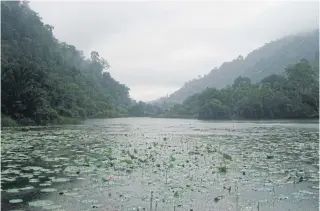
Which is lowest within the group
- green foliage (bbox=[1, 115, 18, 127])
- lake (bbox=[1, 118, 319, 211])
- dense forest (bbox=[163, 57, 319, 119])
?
lake (bbox=[1, 118, 319, 211])

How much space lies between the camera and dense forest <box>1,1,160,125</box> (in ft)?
155

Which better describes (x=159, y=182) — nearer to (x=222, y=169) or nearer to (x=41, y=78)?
(x=222, y=169)

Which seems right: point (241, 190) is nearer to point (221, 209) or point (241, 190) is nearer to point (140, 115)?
point (221, 209)

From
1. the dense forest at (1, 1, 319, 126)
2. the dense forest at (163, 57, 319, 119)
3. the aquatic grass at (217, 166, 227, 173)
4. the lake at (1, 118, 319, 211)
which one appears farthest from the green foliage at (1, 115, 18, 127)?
the dense forest at (163, 57, 319, 119)

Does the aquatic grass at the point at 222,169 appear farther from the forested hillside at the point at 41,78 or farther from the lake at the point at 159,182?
the forested hillside at the point at 41,78

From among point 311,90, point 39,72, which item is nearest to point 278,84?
point 311,90

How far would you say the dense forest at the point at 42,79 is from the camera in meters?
47.1

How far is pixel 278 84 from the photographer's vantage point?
311 ft

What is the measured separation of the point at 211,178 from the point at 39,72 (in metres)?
46.9

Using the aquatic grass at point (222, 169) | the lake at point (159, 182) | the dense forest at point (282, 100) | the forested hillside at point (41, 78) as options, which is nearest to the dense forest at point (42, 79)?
the forested hillside at point (41, 78)

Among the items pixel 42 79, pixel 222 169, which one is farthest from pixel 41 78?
pixel 222 169

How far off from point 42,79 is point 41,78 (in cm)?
51

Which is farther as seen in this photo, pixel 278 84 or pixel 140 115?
pixel 140 115

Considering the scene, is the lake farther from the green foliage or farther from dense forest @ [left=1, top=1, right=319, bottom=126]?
dense forest @ [left=1, top=1, right=319, bottom=126]
